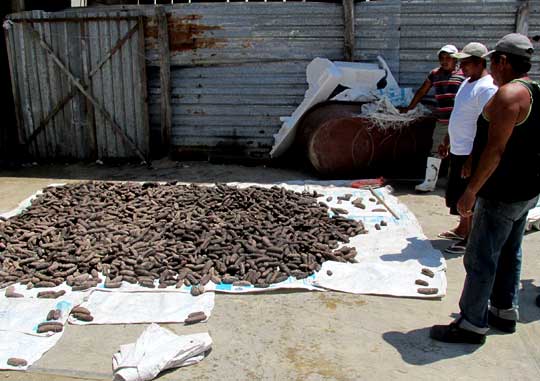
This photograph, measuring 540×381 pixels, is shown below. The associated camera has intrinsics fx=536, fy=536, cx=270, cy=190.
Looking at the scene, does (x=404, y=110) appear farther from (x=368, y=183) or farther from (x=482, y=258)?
(x=482, y=258)

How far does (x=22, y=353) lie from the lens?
149 inches

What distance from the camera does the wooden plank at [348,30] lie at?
357 inches

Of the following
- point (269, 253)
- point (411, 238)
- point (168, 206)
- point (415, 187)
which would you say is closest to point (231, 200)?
point (168, 206)

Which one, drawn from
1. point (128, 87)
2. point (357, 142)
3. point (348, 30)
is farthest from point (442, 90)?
point (128, 87)

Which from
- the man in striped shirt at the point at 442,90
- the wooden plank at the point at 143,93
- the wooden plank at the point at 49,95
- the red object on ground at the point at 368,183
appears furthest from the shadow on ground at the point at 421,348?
the wooden plank at the point at 49,95

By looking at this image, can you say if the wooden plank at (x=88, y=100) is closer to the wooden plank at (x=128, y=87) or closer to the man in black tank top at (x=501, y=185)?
the wooden plank at (x=128, y=87)

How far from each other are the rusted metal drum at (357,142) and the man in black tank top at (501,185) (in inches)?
168

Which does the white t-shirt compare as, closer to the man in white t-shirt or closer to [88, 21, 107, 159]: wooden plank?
the man in white t-shirt

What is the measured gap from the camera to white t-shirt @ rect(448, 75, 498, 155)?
5.18m

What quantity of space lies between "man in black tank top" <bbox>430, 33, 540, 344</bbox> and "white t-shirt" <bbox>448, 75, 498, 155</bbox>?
1523 millimetres

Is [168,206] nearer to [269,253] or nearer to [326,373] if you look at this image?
[269,253]

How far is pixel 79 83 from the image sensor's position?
383 inches

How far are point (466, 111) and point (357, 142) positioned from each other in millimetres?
2926

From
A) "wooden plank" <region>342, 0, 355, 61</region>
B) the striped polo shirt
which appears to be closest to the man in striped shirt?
the striped polo shirt
